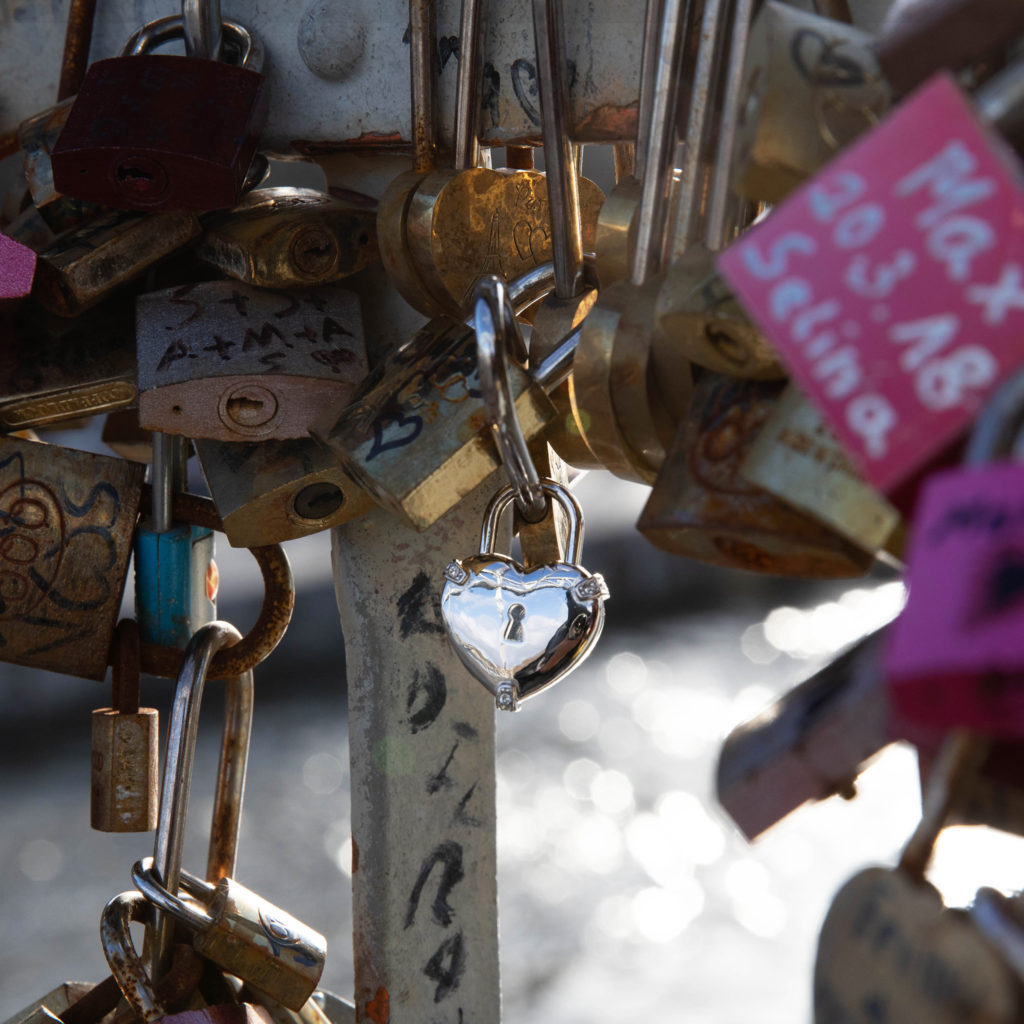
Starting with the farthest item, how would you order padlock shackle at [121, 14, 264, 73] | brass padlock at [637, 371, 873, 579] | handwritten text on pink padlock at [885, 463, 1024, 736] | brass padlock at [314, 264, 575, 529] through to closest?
padlock shackle at [121, 14, 264, 73] < brass padlock at [314, 264, 575, 529] < brass padlock at [637, 371, 873, 579] < handwritten text on pink padlock at [885, 463, 1024, 736]

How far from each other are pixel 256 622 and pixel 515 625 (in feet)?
0.66

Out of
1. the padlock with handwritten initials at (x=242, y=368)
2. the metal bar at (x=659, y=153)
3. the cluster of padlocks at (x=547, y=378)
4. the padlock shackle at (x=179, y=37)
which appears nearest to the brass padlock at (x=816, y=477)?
the cluster of padlocks at (x=547, y=378)

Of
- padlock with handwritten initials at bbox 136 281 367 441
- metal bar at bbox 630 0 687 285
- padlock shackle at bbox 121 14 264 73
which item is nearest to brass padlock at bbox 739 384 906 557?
metal bar at bbox 630 0 687 285

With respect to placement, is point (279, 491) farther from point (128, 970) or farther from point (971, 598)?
point (971, 598)

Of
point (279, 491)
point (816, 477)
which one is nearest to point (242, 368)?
point (279, 491)

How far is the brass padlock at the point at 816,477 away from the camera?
0.30m

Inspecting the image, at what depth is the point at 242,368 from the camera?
0.50 metres

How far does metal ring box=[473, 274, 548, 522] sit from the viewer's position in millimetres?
407

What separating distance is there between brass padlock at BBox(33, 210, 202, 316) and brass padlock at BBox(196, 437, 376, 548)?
0.27 feet

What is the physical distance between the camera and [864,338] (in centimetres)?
26

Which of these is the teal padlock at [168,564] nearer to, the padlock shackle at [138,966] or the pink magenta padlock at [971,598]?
the padlock shackle at [138,966]

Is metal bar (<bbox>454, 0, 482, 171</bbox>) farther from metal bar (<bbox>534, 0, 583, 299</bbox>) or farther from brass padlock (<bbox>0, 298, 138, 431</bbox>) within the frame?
brass padlock (<bbox>0, 298, 138, 431</bbox>)

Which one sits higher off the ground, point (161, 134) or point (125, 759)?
point (161, 134)

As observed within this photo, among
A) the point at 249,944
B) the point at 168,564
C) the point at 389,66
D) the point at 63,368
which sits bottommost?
the point at 249,944
